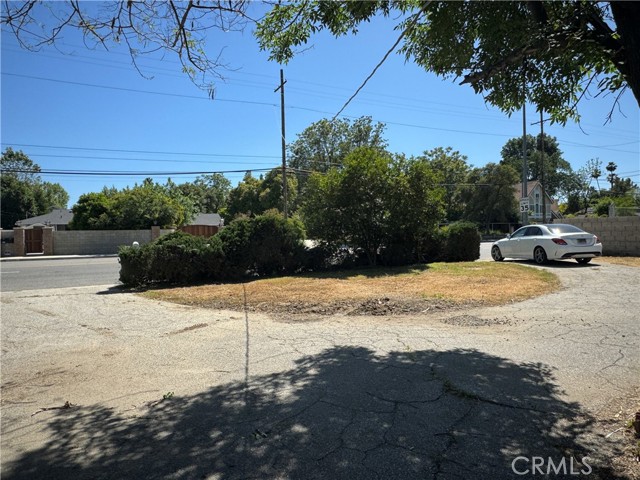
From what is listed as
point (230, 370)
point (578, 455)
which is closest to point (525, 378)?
point (578, 455)

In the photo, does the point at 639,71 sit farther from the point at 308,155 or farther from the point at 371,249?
the point at 308,155

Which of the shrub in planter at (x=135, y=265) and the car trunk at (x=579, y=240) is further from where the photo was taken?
the car trunk at (x=579, y=240)

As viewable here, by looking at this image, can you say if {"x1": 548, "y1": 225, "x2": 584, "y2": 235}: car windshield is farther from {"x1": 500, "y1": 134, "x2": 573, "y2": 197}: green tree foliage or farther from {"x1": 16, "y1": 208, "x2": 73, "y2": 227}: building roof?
{"x1": 500, "y1": 134, "x2": 573, "y2": 197}: green tree foliage

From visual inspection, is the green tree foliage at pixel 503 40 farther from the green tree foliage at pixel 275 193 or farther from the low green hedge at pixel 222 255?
the green tree foliage at pixel 275 193

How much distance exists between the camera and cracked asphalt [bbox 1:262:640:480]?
282 cm

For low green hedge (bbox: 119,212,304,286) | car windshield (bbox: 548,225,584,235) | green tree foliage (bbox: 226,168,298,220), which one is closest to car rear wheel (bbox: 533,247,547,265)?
car windshield (bbox: 548,225,584,235)

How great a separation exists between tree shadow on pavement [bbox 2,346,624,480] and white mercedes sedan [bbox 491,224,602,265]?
434 inches

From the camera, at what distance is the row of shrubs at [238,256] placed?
11.6 metres

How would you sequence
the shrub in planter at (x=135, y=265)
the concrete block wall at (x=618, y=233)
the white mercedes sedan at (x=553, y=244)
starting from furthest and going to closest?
1. the concrete block wall at (x=618, y=233)
2. the white mercedes sedan at (x=553, y=244)
3. the shrub in planter at (x=135, y=265)

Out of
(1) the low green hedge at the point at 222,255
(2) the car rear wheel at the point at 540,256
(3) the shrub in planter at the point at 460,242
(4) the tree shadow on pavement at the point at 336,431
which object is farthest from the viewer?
(3) the shrub in planter at the point at 460,242

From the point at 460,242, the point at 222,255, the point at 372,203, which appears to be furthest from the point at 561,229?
the point at 222,255

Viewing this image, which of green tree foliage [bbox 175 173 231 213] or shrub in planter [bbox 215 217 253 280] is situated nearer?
shrub in planter [bbox 215 217 253 280]

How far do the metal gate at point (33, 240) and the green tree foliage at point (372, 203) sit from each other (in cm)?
2512

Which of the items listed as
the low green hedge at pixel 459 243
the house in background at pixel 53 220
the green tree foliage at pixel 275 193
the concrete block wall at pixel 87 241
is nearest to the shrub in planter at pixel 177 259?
the low green hedge at pixel 459 243
